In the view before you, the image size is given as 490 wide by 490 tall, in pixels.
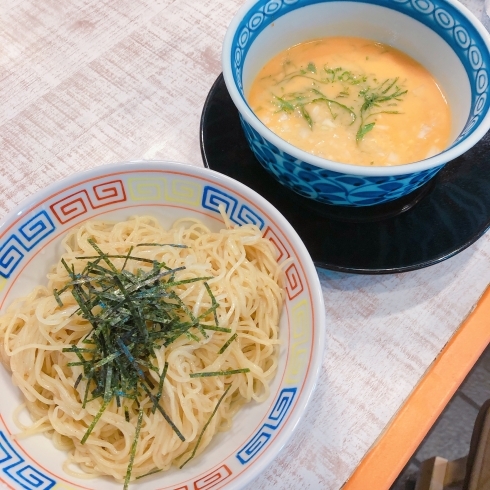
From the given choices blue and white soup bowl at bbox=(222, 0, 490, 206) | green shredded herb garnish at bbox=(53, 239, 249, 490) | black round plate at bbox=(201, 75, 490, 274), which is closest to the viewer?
green shredded herb garnish at bbox=(53, 239, 249, 490)

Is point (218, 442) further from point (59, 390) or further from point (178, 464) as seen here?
point (59, 390)

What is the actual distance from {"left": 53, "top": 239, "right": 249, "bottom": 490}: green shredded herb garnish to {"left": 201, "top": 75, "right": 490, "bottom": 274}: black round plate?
36cm

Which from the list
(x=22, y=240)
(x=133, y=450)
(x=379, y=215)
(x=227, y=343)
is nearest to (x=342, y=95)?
(x=379, y=215)

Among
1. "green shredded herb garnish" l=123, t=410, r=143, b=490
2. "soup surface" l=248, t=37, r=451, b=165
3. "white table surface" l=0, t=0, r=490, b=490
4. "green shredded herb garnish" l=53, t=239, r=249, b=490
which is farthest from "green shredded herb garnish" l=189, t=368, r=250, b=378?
"soup surface" l=248, t=37, r=451, b=165

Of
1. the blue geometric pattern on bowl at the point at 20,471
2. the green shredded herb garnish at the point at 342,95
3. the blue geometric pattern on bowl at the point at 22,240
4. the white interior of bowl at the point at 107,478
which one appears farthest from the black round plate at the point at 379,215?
the blue geometric pattern on bowl at the point at 20,471

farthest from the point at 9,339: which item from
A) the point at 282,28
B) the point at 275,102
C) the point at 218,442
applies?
the point at 282,28

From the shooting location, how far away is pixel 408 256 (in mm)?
1148

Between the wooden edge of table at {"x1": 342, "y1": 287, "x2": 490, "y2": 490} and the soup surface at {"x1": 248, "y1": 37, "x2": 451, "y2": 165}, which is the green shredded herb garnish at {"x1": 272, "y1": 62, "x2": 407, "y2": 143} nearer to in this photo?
the soup surface at {"x1": 248, "y1": 37, "x2": 451, "y2": 165}

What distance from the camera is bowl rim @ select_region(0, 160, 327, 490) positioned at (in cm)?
80

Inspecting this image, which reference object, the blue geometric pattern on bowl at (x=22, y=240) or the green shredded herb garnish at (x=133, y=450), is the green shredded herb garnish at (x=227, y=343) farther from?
the blue geometric pattern on bowl at (x=22, y=240)

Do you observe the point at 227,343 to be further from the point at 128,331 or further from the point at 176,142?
the point at 176,142

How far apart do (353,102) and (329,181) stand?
14.1 inches

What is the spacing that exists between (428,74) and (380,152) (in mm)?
335

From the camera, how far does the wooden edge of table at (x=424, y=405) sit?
3.38 feet
